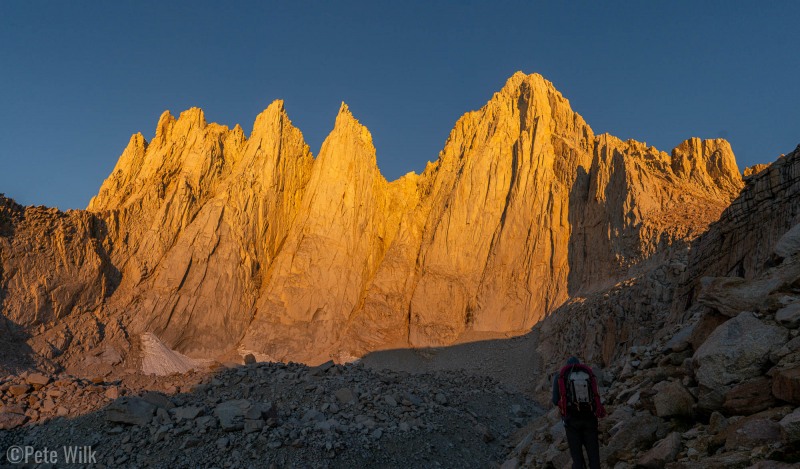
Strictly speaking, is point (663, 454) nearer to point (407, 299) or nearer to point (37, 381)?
point (37, 381)

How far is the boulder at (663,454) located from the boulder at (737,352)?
99cm

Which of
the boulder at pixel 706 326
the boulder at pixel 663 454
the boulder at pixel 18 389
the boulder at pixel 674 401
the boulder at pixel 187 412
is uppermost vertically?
the boulder at pixel 18 389

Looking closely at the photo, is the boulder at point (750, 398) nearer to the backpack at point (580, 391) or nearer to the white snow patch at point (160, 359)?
the backpack at point (580, 391)

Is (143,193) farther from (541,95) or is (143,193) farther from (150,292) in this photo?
(541,95)

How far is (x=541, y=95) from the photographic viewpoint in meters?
52.9

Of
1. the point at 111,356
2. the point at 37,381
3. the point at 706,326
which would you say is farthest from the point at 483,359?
the point at 706,326

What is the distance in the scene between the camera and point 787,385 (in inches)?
210

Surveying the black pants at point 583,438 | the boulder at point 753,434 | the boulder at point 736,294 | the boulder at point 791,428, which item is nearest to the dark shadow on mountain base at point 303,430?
the black pants at point 583,438

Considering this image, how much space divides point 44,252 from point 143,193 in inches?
399

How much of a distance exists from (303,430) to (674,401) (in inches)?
346

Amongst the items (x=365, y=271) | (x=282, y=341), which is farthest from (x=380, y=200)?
(x=282, y=341)

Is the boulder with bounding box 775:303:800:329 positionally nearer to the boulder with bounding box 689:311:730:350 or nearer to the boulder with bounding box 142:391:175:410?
the boulder with bounding box 689:311:730:350

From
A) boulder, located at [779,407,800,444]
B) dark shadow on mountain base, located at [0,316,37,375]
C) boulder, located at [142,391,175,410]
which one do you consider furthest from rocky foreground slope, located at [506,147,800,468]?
dark shadow on mountain base, located at [0,316,37,375]

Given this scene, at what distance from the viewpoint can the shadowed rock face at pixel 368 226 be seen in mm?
40469
